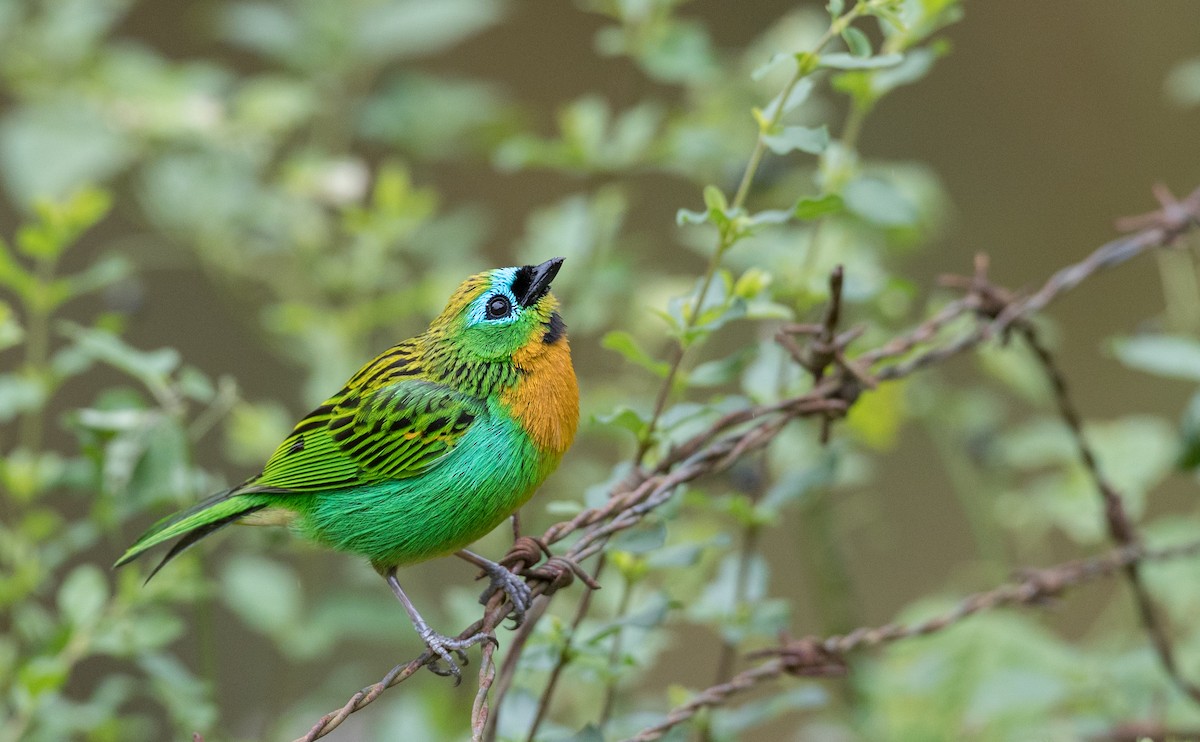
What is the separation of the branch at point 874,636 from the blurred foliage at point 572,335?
0.50ft

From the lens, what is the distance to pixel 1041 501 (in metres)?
4.09

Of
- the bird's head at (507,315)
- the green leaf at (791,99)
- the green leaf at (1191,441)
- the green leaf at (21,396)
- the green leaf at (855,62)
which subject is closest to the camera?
the green leaf at (855,62)

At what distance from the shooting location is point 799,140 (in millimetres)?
2135

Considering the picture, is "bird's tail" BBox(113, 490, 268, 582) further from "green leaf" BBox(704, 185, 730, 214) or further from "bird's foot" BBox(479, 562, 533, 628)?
"green leaf" BBox(704, 185, 730, 214)

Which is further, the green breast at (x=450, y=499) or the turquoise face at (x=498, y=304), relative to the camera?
the turquoise face at (x=498, y=304)

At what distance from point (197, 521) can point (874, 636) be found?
144 cm

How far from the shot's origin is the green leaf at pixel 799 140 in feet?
6.93

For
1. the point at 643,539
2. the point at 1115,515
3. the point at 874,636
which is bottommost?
the point at 1115,515

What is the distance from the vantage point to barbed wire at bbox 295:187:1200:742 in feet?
6.89

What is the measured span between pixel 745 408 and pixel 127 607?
5.14 ft

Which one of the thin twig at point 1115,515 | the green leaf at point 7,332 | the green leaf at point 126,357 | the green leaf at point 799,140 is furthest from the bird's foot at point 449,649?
the thin twig at point 1115,515

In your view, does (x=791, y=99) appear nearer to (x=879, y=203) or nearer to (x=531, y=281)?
(x=879, y=203)

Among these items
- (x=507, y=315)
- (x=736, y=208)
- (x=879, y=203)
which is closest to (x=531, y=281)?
(x=507, y=315)

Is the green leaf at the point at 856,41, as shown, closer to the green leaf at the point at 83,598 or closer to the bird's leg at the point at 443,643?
the bird's leg at the point at 443,643
